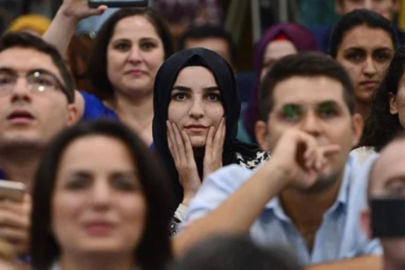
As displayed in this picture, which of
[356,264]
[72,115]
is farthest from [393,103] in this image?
[356,264]

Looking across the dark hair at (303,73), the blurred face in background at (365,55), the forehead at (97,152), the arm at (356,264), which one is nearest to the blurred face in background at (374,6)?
the blurred face in background at (365,55)

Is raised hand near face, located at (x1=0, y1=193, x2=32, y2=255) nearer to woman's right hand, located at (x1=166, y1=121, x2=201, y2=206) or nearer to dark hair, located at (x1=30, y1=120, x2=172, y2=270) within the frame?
dark hair, located at (x1=30, y1=120, x2=172, y2=270)

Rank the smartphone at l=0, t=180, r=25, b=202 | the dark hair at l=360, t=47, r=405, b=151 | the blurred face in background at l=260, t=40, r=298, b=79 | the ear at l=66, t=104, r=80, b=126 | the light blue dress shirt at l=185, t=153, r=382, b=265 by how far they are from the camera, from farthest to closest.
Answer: the blurred face in background at l=260, t=40, r=298, b=79 < the dark hair at l=360, t=47, r=405, b=151 < the ear at l=66, t=104, r=80, b=126 < the light blue dress shirt at l=185, t=153, r=382, b=265 < the smartphone at l=0, t=180, r=25, b=202

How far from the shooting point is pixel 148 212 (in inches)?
203

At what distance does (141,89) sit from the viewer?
27.9ft

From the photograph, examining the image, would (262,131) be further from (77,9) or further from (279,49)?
(279,49)

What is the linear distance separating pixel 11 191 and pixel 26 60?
→ 126cm

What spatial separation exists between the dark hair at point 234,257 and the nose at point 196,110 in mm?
3263

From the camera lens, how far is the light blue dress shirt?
5672 millimetres

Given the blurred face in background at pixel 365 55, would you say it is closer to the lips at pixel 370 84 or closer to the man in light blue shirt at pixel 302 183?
the lips at pixel 370 84

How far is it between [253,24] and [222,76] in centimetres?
359

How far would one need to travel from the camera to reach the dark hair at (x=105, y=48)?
28.2 feet

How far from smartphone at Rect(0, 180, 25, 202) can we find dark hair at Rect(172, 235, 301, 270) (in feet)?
5.54

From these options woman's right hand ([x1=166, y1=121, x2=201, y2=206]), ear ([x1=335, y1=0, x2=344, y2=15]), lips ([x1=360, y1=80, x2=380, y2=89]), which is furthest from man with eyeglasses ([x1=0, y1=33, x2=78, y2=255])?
ear ([x1=335, y1=0, x2=344, y2=15])
